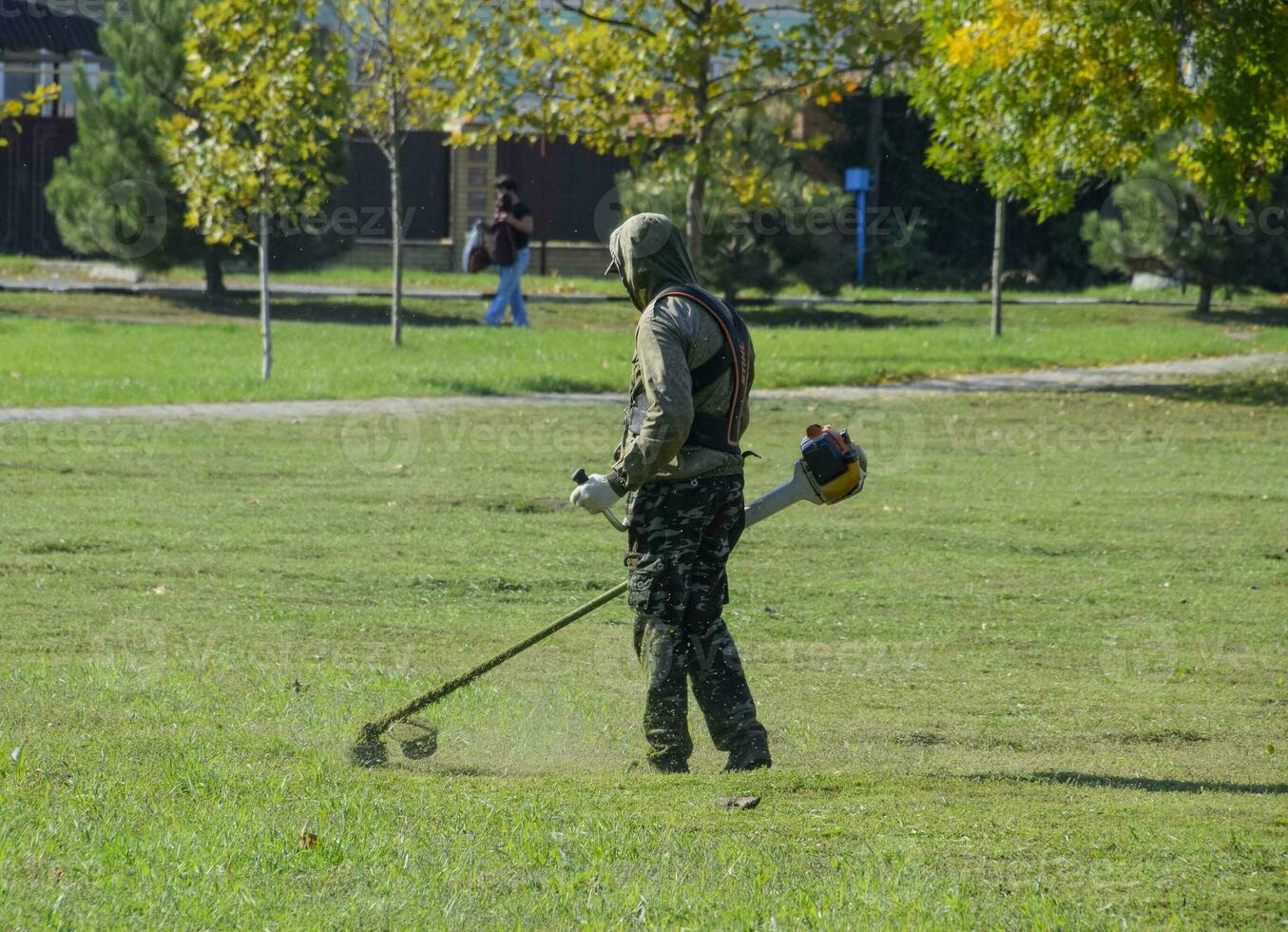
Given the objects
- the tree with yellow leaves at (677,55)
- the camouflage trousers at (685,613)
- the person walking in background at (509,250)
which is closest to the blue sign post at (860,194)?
the person walking in background at (509,250)

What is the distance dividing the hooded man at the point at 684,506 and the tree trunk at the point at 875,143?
25953mm

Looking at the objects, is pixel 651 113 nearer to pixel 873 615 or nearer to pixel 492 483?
pixel 492 483

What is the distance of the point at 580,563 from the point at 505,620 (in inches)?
54.9

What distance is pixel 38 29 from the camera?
31.7 meters

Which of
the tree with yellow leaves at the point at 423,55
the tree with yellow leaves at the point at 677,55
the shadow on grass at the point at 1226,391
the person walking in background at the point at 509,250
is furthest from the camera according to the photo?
the person walking in background at the point at 509,250

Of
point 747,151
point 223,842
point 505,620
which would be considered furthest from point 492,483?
point 747,151

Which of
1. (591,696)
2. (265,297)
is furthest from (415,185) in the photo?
(591,696)

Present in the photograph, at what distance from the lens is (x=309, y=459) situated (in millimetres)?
12234

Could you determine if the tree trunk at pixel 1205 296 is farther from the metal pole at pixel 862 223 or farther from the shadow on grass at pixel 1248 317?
the metal pole at pixel 862 223

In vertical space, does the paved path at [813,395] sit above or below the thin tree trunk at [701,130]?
below

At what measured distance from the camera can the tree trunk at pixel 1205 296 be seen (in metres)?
26.0

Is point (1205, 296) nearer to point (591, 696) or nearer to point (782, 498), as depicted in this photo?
point (591, 696)

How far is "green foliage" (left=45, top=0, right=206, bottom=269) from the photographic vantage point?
23.7 meters

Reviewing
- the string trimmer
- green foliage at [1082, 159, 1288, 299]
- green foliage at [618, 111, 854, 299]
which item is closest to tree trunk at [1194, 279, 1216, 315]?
green foliage at [1082, 159, 1288, 299]
